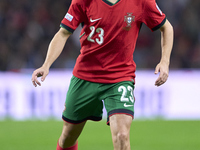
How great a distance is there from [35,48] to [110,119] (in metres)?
9.97

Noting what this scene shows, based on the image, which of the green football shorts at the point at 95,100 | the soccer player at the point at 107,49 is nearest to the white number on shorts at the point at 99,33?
the soccer player at the point at 107,49

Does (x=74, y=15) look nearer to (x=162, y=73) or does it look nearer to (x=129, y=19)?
(x=129, y=19)

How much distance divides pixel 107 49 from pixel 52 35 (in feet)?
32.5

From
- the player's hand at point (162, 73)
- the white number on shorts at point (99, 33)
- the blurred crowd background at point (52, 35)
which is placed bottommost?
the blurred crowd background at point (52, 35)

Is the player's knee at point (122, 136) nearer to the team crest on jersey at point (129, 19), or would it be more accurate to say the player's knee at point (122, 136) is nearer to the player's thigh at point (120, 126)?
the player's thigh at point (120, 126)

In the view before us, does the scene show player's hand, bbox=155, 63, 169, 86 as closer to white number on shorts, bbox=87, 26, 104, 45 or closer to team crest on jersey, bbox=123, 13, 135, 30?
team crest on jersey, bbox=123, 13, 135, 30

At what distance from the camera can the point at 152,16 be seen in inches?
183

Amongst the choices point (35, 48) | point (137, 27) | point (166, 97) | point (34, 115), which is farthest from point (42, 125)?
point (137, 27)

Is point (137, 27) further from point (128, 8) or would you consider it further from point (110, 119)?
point (110, 119)

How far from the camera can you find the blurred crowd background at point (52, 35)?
13.6m

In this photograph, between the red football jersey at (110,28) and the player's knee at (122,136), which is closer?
the player's knee at (122,136)

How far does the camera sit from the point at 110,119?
4.39 meters

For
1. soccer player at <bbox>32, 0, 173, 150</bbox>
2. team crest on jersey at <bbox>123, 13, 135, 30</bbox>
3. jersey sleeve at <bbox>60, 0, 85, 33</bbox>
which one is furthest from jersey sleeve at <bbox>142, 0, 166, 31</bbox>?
jersey sleeve at <bbox>60, 0, 85, 33</bbox>

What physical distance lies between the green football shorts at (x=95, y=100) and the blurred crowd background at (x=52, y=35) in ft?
28.6
